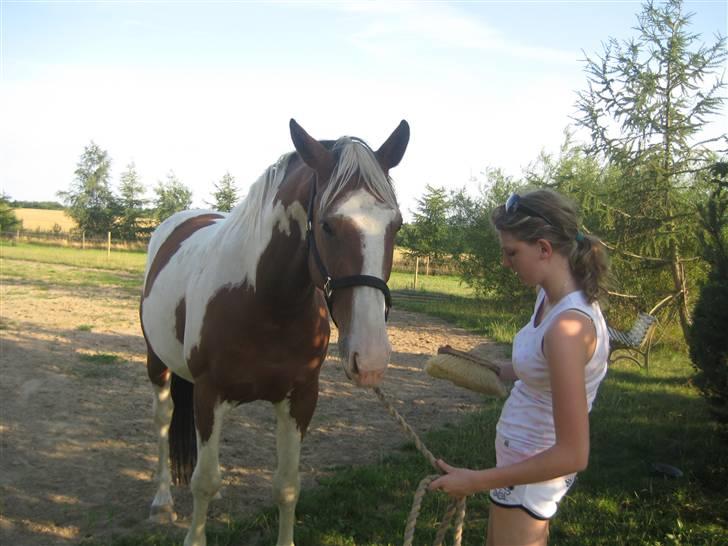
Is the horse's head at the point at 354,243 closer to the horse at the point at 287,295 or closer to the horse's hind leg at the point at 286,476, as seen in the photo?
the horse at the point at 287,295

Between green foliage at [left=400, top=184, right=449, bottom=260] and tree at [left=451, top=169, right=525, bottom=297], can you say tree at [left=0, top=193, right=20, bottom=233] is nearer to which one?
green foliage at [left=400, top=184, right=449, bottom=260]

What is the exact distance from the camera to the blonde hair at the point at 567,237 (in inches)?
63.3

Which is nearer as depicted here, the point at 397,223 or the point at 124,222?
the point at 397,223

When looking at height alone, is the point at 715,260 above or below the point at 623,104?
below

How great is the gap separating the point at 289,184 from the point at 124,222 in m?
45.3

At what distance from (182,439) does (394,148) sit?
2.73 meters

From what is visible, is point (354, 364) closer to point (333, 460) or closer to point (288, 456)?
point (288, 456)

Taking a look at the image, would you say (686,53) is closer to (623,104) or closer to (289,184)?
(623,104)

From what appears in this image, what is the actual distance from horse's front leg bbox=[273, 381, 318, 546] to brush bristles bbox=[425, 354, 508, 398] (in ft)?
3.58

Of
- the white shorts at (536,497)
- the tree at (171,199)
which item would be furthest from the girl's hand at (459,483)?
the tree at (171,199)

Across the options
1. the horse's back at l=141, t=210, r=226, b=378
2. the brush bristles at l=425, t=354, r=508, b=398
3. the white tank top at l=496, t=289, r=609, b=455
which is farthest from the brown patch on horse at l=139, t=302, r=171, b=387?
the white tank top at l=496, t=289, r=609, b=455

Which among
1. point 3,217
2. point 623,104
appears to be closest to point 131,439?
point 623,104

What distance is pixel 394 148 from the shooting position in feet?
8.14

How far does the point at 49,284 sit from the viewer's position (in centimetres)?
1620
